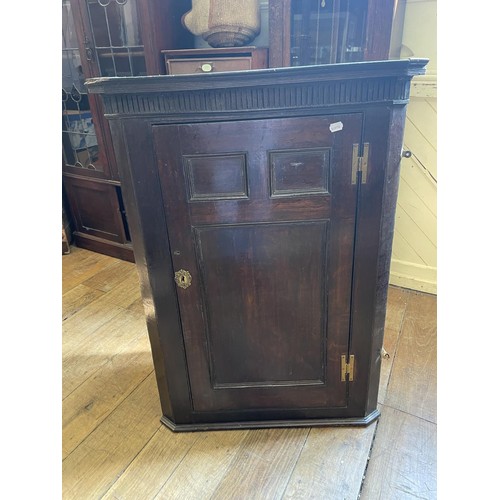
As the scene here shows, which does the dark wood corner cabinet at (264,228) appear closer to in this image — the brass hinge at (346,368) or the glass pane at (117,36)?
the brass hinge at (346,368)

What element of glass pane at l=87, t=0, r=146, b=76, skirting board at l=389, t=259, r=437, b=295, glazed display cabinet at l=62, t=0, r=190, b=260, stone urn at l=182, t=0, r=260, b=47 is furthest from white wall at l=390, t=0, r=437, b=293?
glass pane at l=87, t=0, r=146, b=76

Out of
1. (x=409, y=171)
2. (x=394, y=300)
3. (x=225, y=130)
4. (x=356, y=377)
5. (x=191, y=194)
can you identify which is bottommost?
(x=394, y=300)

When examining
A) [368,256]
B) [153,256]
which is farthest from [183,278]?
[368,256]

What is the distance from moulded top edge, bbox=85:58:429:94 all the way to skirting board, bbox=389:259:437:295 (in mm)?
1410

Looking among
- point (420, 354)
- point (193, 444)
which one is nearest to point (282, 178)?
point (193, 444)

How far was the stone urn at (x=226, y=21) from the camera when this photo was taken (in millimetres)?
1360

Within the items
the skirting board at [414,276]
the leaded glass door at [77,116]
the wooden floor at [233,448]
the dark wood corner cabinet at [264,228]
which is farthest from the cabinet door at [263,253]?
the leaded glass door at [77,116]

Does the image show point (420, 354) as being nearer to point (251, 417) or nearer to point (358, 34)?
point (251, 417)

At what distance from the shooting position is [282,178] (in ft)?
3.05

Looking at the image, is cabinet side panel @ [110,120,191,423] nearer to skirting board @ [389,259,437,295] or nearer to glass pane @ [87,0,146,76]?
glass pane @ [87,0,146,76]

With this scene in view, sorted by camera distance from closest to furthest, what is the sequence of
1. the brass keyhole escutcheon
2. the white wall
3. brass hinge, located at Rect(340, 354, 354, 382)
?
the brass keyhole escutcheon, brass hinge, located at Rect(340, 354, 354, 382), the white wall

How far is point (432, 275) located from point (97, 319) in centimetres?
177

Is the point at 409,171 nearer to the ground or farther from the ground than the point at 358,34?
nearer to the ground

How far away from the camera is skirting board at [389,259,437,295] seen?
6.66 ft
